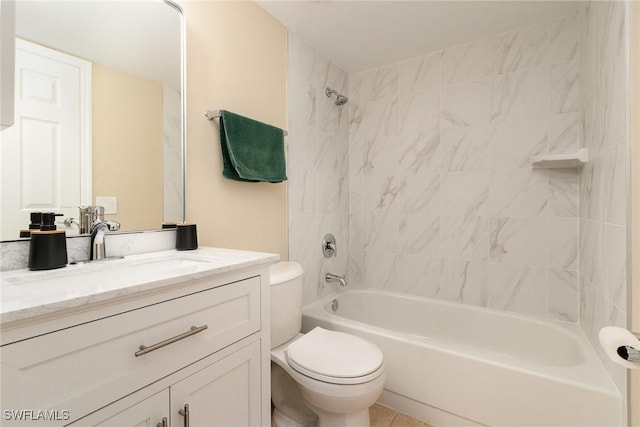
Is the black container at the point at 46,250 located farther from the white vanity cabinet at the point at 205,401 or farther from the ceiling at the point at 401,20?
the ceiling at the point at 401,20

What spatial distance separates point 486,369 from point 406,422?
515mm

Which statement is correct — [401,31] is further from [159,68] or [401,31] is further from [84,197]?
[84,197]

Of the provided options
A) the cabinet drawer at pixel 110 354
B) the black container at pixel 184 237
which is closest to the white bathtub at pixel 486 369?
the black container at pixel 184 237

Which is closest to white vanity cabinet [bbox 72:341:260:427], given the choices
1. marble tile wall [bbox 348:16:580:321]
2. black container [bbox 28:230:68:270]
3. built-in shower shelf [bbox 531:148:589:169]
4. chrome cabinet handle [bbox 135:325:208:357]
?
chrome cabinet handle [bbox 135:325:208:357]

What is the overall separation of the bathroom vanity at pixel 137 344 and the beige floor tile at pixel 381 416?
2.44ft

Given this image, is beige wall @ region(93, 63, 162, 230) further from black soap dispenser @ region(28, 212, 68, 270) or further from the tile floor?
the tile floor

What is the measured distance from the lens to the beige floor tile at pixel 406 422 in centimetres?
152

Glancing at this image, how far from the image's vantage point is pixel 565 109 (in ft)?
5.90

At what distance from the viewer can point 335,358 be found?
1317 millimetres

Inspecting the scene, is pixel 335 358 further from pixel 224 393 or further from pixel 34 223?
pixel 34 223

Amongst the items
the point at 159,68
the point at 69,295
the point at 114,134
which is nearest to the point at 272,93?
the point at 159,68

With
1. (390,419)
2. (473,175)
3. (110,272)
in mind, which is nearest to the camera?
(110,272)

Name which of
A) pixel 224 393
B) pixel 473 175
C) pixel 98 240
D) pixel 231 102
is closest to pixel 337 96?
pixel 231 102

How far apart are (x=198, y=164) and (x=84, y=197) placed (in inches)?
19.0
